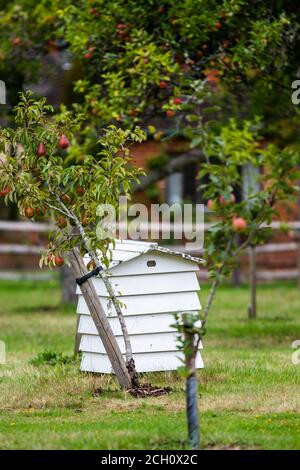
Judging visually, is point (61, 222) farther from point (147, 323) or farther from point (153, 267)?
point (147, 323)

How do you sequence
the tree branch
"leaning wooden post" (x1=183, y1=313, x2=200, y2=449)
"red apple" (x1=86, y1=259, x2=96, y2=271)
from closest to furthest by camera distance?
"leaning wooden post" (x1=183, y1=313, x2=200, y2=449) → "red apple" (x1=86, y1=259, x2=96, y2=271) → the tree branch

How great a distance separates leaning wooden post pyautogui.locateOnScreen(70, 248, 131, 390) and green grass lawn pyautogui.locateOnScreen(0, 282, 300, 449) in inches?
6.4

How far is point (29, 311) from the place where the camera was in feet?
60.7

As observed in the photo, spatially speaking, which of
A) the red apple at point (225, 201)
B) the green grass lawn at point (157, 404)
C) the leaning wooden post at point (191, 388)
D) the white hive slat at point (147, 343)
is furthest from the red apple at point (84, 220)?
the leaning wooden post at point (191, 388)

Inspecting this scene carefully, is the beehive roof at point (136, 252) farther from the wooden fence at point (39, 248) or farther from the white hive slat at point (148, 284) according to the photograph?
the wooden fence at point (39, 248)

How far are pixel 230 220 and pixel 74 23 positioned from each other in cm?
679

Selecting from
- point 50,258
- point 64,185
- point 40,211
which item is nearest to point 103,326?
point 50,258

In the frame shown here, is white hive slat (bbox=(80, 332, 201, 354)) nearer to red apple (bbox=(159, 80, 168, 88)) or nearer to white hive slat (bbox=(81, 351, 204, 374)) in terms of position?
white hive slat (bbox=(81, 351, 204, 374))

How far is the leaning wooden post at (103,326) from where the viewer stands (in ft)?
28.2

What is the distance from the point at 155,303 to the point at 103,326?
88 centimetres

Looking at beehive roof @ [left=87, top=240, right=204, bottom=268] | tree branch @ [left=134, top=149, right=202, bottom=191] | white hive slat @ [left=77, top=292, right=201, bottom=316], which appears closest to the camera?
beehive roof @ [left=87, top=240, right=204, bottom=268]

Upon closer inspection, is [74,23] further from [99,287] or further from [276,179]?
[276,179]

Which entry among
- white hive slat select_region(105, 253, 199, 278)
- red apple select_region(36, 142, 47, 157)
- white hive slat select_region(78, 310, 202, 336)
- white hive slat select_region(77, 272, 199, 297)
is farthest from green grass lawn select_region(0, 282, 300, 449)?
red apple select_region(36, 142, 47, 157)

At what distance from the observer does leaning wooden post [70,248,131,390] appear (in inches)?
339
